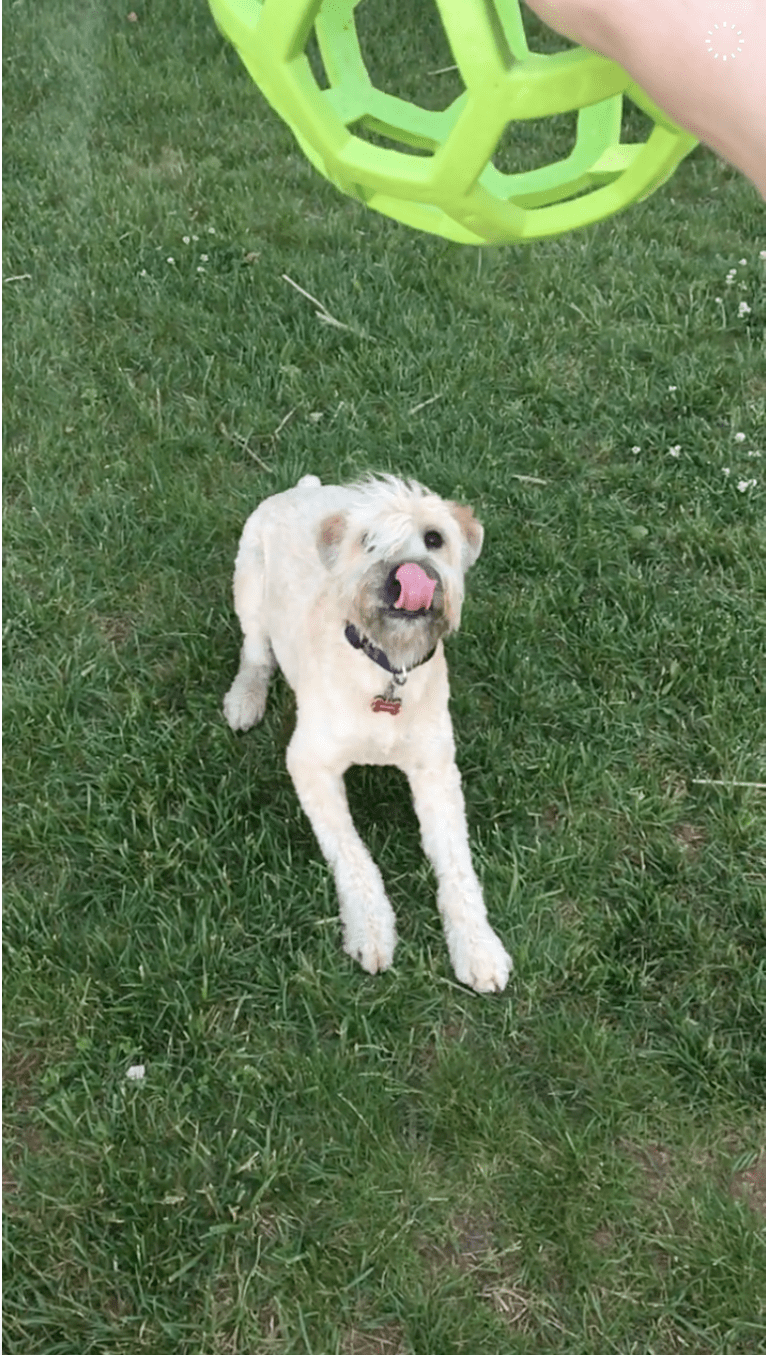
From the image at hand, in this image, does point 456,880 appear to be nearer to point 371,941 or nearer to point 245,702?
point 371,941

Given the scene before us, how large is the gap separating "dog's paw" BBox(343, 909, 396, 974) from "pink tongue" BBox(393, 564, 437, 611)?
941 millimetres

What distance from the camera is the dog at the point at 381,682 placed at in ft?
9.83

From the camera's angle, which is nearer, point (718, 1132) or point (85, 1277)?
point (85, 1277)

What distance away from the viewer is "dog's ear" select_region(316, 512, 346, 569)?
316cm

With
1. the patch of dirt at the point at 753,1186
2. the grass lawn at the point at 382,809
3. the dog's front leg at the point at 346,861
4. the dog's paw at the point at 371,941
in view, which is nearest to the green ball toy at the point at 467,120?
the dog's front leg at the point at 346,861

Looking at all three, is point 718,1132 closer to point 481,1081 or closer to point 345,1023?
point 481,1081

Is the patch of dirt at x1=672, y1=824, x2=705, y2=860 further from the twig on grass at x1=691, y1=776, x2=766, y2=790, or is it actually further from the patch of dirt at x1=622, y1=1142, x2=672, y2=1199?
the patch of dirt at x1=622, y1=1142, x2=672, y2=1199

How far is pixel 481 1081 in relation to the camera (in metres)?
2.96

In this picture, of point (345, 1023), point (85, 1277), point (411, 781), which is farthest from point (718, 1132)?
point (85, 1277)

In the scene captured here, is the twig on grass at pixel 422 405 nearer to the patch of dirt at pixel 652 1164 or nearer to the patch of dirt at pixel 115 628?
the patch of dirt at pixel 115 628

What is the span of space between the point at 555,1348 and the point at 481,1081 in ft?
2.07

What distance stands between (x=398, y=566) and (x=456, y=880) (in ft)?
3.22

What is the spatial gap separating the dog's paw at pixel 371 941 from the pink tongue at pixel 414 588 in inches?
37.0

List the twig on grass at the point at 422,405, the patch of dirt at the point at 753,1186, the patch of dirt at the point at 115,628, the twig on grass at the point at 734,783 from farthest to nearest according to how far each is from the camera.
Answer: the twig on grass at the point at 422,405, the patch of dirt at the point at 115,628, the twig on grass at the point at 734,783, the patch of dirt at the point at 753,1186
